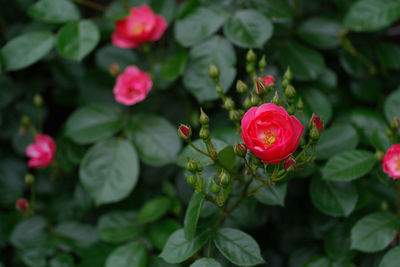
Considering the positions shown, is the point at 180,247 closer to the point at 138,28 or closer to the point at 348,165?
the point at 348,165

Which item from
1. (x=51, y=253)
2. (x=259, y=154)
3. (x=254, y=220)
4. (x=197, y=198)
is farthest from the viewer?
(x=51, y=253)

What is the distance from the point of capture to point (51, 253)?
1329mm

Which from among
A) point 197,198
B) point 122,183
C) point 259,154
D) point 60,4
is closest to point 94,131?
point 122,183

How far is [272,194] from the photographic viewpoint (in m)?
1.00

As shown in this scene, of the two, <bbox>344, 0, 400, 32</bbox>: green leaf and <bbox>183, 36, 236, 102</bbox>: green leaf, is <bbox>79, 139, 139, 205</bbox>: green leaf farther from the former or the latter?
<bbox>344, 0, 400, 32</bbox>: green leaf

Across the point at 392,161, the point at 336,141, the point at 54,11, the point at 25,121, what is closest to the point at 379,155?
the point at 392,161

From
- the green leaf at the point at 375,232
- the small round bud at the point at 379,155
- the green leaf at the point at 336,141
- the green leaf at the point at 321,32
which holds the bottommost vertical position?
the green leaf at the point at 375,232

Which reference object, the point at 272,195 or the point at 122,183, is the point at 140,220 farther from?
the point at 272,195

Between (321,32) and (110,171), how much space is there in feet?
2.80

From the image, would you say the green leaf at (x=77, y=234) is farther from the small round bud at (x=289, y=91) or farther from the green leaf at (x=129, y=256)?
the small round bud at (x=289, y=91)

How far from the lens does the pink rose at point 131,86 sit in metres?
1.33

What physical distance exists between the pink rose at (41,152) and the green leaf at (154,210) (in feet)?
1.21

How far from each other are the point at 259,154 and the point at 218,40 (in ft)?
2.04

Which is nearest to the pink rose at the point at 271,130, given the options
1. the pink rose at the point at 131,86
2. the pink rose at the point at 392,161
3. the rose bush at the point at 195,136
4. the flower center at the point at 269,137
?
the flower center at the point at 269,137
